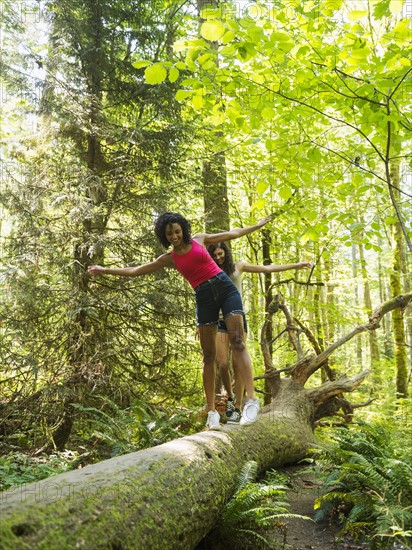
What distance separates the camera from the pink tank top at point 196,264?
5.02m

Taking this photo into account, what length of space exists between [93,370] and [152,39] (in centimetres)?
697

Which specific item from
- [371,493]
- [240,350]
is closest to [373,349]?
[240,350]

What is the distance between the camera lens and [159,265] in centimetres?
530

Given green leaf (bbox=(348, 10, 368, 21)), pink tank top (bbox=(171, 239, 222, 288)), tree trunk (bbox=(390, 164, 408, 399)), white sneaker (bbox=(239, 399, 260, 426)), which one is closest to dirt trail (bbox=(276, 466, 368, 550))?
white sneaker (bbox=(239, 399, 260, 426))

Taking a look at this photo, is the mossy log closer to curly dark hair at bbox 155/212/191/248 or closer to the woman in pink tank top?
the woman in pink tank top

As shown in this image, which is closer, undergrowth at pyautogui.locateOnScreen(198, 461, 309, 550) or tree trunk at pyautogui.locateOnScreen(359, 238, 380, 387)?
undergrowth at pyautogui.locateOnScreen(198, 461, 309, 550)

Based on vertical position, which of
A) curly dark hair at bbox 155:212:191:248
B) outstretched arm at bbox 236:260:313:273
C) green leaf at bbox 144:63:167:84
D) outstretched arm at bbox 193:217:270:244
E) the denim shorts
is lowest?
the denim shorts

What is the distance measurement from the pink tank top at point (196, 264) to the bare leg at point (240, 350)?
572mm

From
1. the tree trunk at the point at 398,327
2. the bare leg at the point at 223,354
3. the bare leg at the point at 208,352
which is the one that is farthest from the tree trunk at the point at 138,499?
the tree trunk at the point at 398,327

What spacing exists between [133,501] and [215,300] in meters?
2.64

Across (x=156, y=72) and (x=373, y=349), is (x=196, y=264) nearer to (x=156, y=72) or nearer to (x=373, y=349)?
(x=156, y=72)

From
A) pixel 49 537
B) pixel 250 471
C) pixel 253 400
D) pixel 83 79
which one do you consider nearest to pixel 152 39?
pixel 83 79

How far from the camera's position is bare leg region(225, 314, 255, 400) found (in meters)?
5.07

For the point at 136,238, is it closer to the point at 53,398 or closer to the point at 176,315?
the point at 176,315
